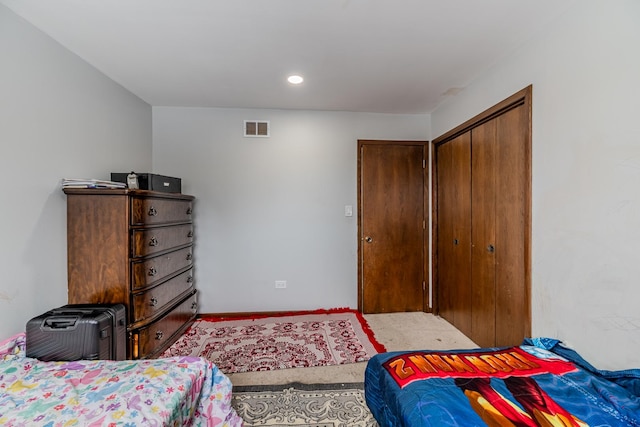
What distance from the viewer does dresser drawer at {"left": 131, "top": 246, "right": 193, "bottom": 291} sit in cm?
226

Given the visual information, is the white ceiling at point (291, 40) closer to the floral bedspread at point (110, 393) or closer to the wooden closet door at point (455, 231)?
the wooden closet door at point (455, 231)

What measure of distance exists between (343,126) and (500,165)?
5.84ft

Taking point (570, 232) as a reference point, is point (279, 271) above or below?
below

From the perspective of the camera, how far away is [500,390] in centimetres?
127

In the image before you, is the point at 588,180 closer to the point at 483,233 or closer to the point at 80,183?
the point at 483,233

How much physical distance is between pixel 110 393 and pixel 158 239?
1439mm

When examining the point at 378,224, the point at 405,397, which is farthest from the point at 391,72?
the point at 405,397

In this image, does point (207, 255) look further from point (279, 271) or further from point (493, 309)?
point (493, 309)

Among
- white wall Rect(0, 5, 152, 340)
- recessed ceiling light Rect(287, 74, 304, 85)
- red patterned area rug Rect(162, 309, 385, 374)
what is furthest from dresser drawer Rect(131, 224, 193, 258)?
recessed ceiling light Rect(287, 74, 304, 85)

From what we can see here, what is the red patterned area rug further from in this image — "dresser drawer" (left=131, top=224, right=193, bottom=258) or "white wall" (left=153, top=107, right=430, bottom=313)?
"dresser drawer" (left=131, top=224, right=193, bottom=258)

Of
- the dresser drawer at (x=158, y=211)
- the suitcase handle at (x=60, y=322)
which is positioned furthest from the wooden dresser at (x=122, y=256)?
the suitcase handle at (x=60, y=322)

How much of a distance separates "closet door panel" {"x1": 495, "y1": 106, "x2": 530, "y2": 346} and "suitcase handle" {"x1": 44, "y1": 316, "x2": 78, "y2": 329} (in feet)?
9.45

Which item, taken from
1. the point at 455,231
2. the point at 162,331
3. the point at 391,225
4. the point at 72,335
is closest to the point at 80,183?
the point at 72,335

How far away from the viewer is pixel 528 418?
44.1 inches
